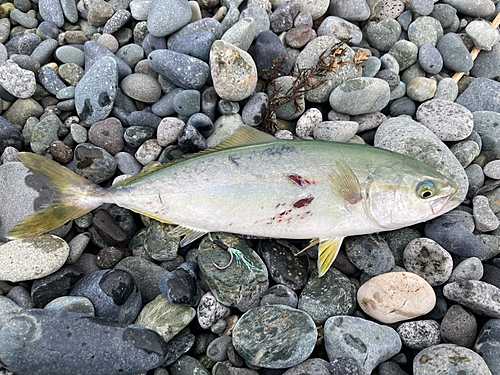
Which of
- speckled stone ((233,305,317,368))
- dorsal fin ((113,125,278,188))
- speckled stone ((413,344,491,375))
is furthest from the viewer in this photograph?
dorsal fin ((113,125,278,188))

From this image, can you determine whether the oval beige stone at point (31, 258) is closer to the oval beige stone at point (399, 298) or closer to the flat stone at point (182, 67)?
the flat stone at point (182, 67)

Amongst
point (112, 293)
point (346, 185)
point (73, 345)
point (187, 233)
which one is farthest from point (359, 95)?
point (73, 345)

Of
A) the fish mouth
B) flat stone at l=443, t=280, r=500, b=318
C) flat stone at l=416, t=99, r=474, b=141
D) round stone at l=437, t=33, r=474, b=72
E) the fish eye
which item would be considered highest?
round stone at l=437, t=33, r=474, b=72

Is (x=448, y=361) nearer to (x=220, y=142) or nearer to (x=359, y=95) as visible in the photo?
(x=359, y=95)

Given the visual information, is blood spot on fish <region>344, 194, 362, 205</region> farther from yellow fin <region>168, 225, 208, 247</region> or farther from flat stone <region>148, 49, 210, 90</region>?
flat stone <region>148, 49, 210, 90</region>

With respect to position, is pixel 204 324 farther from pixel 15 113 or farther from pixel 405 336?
pixel 15 113

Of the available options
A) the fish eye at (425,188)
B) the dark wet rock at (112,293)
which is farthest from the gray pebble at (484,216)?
the dark wet rock at (112,293)

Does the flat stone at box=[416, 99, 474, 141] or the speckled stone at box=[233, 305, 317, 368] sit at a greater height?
the flat stone at box=[416, 99, 474, 141]

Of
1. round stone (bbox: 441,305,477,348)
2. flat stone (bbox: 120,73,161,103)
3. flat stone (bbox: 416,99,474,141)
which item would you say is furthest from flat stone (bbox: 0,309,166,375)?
flat stone (bbox: 416,99,474,141)
